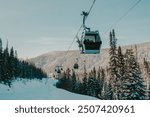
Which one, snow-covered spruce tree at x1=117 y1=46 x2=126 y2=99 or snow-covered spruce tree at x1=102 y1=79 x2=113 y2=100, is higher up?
snow-covered spruce tree at x1=117 y1=46 x2=126 y2=99

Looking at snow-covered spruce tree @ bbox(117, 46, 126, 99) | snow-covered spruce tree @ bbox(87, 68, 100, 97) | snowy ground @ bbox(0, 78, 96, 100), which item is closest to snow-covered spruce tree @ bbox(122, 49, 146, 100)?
snow-covered spruce tree @ bbox(117, 46, 126, 99)

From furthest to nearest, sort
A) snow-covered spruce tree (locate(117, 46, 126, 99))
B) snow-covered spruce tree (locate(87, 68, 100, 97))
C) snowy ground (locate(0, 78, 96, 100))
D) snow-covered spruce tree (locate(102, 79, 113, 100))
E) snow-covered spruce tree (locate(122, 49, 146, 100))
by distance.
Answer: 1. snow-covered spruce tree (locate(87, 68, 100, 97))
2. snow-covered spruce tree (locate(102, 79, 113, 100))
3. snow-covered spruce tree (locate(117, 46, 126, 99))
4. snow-covered spruce tree (locate(122, 49, 146, 100))
5. snowy ground (locate(0, 78, 96, 100))

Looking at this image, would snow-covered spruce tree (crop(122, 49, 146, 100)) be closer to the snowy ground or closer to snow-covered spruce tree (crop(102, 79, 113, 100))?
the snowy ground

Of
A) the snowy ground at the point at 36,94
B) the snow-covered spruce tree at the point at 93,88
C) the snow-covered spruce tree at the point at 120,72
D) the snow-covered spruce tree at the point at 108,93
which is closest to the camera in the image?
the snowy ground at the point at 36,94

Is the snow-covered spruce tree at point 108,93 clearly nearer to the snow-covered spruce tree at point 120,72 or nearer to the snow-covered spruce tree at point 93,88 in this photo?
the snow-covered spruce tree at point 93,88

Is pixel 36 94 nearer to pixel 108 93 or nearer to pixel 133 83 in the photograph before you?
pixel 133 83

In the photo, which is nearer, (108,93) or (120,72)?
(120,72)

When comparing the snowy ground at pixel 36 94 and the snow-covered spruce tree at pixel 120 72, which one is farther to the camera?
the snow-covered spruce tree at pixel 120 72

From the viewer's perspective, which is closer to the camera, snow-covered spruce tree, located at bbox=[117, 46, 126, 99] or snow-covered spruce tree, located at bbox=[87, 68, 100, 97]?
snow-covered spruce tree, located at bbox=[117, 46, 126, 99]

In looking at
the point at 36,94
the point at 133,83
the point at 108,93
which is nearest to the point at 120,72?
the point at 133,83

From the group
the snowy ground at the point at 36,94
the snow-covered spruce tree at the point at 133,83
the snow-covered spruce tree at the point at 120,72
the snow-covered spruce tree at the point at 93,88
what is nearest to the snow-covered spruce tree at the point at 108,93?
the snow-covered spruce tree at the point at 93,88

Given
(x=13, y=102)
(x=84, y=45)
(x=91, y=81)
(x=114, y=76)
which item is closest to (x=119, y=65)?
(x=114, y=76)
